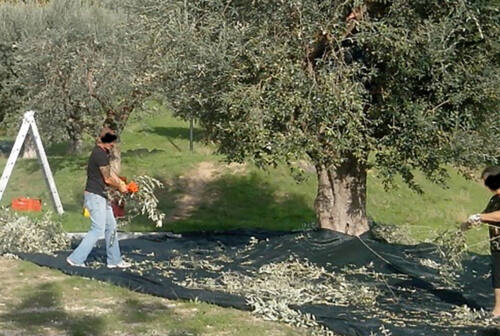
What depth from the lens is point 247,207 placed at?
813 inches

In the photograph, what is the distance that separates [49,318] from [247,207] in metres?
13.1

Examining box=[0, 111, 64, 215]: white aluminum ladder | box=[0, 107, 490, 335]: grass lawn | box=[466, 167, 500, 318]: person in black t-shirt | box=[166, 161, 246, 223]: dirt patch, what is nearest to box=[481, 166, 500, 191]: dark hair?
box=[466, 167, 500, 318]: person in black t-shirt

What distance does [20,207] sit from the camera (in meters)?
17.6

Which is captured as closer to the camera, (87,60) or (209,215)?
(209,215)

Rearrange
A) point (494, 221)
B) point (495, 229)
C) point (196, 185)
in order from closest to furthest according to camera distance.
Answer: point (494, 221) < point (495, 229) < point (196, 185)

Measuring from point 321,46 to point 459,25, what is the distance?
72.5 inches

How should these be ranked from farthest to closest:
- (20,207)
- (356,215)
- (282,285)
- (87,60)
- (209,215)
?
1. (87,60)
2. (209,215)
3. (20,207)
4. (356,215)
5. (282,285)

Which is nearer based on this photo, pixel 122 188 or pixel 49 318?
pixel 49 318

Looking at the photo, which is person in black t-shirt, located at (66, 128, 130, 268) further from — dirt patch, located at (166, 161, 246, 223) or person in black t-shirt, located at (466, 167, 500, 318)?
dirt patch, located at (166, 161, 246, 223)

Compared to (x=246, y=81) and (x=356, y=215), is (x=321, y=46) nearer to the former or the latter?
(x=246, y=81)

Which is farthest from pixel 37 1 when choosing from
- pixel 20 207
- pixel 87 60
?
pixel 20 207

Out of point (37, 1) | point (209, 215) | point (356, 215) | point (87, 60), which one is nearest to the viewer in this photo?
point (356, 215)

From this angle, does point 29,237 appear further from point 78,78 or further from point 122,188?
point 78,78

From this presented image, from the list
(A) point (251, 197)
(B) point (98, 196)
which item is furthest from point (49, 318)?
(A) point (251, 197)
